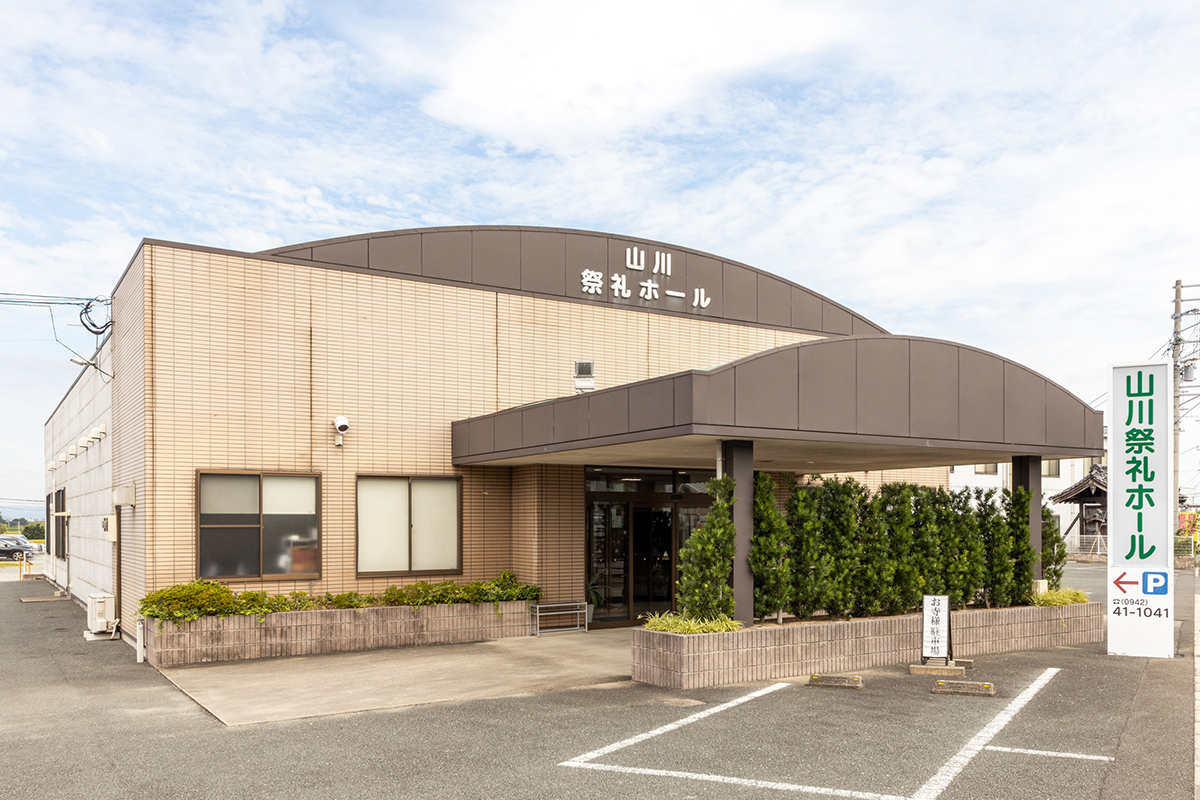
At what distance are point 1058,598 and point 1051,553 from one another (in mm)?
887

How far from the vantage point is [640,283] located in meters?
18.0

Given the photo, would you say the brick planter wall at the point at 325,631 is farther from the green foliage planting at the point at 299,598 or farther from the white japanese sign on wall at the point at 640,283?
the white japanese sign on wall at the point at 640,283

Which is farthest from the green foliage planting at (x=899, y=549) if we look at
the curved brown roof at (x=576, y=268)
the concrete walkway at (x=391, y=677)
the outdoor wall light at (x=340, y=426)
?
the outdoor wall light at (x=340, y=426)

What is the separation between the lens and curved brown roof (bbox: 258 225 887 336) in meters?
15.6

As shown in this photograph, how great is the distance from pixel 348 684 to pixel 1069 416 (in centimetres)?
1163

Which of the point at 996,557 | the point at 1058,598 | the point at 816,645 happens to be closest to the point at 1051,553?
the point at 1058,598

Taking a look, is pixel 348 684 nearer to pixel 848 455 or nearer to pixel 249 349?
pixel 249 349

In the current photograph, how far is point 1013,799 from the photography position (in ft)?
22.0

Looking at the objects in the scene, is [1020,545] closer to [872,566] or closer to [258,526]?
[872,566]

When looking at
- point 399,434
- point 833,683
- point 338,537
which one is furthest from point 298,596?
point 833,683

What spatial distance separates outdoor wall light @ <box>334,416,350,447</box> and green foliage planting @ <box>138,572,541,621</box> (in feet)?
7.92

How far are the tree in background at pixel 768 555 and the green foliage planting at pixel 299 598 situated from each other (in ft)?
16.3

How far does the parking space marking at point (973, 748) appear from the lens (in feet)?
22.7

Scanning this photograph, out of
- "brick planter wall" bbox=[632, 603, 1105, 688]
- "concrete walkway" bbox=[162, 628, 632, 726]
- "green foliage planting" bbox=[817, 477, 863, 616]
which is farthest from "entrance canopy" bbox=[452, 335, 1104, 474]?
"concrete walkway" bbox=[162, 628, 632, 726]
